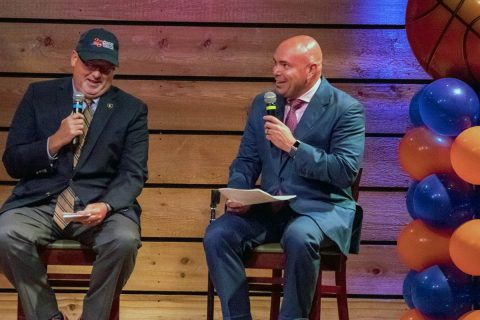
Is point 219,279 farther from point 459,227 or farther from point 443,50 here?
point 443,50

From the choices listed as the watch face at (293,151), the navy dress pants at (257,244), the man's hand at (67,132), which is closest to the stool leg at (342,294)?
the navy dress pants at (257,244)

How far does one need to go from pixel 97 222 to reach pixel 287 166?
0.89m

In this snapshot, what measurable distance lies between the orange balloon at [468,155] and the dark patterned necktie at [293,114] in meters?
0.86

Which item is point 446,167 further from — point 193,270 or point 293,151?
point 193,270

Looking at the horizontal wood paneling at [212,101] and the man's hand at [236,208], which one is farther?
the horizontal wood paneling at [212,101]

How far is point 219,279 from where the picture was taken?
3414mm

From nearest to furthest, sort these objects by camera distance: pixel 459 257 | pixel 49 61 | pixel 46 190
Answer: pixel 459 257 → pixel 46 190 → pixel 49 61

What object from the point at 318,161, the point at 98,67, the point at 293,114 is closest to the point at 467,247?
the point at 318,161

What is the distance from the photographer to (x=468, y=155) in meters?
3.01

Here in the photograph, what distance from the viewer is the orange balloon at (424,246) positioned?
324 centimetres

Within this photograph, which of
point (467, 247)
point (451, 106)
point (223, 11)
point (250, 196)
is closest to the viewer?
point (467, 247)

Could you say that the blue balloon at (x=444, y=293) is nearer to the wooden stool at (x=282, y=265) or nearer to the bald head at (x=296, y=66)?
the wooden stool at (x=282, y=265)

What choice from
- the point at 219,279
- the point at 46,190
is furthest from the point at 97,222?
the point at 219,279

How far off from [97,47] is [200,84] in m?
1.02
